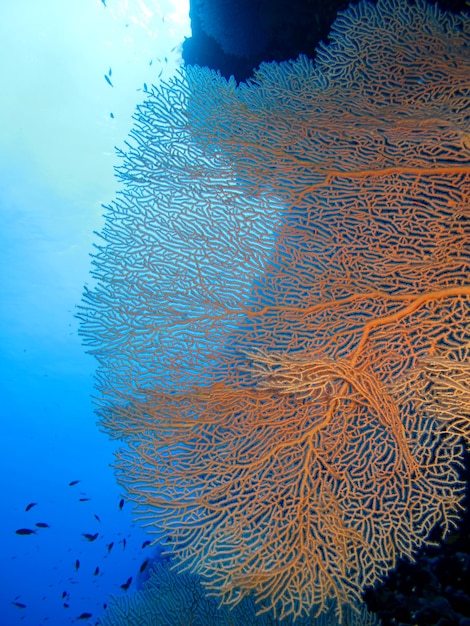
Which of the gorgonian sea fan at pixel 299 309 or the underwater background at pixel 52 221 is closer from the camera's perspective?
the gorgonian sea fan at pixel 299 309

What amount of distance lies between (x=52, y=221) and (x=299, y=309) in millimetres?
26812

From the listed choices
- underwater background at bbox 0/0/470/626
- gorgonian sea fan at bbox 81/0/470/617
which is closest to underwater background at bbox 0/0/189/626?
underwater background at bbox 0/0/470/626

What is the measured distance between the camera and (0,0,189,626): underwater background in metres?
21.6

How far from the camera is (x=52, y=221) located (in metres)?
25.3

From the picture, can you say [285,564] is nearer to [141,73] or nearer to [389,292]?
[389,292]

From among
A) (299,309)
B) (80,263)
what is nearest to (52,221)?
(80,263)

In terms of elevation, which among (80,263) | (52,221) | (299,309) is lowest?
(299,309)

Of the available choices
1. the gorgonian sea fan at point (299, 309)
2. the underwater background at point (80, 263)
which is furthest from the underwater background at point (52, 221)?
the gorgonian sea fan at point (299, 309)

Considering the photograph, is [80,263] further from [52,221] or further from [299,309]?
[299,309]

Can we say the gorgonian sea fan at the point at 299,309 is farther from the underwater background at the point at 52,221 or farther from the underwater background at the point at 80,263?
the underwater background at the point at 52,221

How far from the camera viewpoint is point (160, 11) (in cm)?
1797

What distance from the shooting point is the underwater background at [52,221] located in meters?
21.6

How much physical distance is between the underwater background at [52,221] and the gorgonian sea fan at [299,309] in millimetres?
8860

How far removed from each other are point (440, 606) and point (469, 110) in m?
4.75
